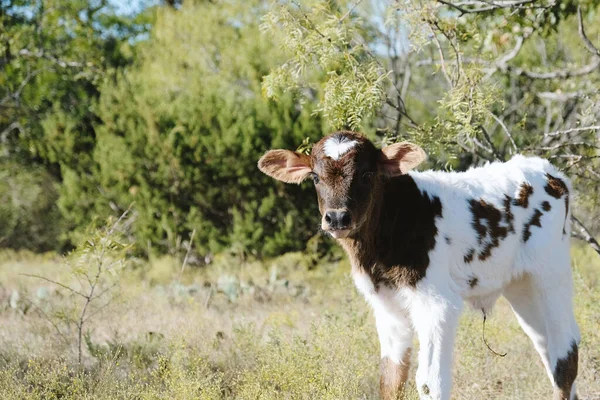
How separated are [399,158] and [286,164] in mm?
714

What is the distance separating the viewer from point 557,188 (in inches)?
206

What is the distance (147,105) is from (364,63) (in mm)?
6783

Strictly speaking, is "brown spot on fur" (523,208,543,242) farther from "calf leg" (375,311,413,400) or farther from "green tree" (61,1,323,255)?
"green tree" (61,1,323,255)

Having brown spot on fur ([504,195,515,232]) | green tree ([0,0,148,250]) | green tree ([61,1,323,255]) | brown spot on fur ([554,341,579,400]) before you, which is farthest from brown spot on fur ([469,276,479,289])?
green tree ([0,0,148,250])

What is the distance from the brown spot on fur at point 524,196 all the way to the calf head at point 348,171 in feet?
3.06

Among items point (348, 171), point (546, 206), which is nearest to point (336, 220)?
point (348, 171)

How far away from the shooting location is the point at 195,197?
1194cm

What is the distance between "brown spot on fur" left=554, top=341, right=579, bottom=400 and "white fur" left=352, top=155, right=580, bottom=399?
0.05 meters

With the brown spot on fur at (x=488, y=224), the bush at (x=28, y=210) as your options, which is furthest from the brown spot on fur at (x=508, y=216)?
the bush at (x=28, y=210)

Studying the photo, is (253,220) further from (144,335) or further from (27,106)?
(27,106)

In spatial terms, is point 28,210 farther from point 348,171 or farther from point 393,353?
point 348,171

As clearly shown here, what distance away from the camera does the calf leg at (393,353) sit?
4.72m

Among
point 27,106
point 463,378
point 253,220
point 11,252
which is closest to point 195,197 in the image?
point 253,220

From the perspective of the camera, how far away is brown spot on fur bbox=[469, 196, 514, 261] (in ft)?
15.5
